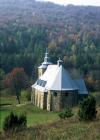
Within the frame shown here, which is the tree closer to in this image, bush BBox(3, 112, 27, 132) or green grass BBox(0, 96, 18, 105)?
green grass BBox(0, 96, 18, 105)

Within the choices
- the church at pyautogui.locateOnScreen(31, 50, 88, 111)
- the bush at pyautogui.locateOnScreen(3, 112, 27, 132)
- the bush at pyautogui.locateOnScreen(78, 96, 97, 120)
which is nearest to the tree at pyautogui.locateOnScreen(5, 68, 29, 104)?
the church at pyautogui.locateOnScreen(31, 50, 88, 111)

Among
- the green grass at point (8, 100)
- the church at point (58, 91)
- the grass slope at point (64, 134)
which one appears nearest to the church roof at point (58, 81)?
the church at point (58, 91)

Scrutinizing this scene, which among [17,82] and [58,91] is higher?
[58,91]

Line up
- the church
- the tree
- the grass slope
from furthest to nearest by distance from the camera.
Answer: the tree, the church, the grass slope

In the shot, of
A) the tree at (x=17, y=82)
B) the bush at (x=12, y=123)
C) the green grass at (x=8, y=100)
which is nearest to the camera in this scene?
the bush at (x=12, y=123)

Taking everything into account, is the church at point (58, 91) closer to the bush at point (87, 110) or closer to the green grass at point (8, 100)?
the green grass at point (8, 100)

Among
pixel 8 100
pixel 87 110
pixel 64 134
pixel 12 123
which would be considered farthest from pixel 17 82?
pixel 64 134

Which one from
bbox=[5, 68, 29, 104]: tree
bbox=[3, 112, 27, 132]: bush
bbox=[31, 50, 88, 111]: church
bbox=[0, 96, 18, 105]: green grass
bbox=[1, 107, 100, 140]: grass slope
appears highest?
bbox=[1, 107, 100, 140]: grass slope

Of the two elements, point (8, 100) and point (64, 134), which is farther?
point (8, 100)

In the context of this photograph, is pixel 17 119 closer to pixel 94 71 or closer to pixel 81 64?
pixel 94 71

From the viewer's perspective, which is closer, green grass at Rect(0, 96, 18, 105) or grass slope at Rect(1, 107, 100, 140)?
grass slope at Rect(1, 107, 100, 140)

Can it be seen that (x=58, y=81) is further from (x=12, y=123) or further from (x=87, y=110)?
(x=12, y=123)

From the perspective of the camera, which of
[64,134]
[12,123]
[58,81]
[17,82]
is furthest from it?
[17,82]
